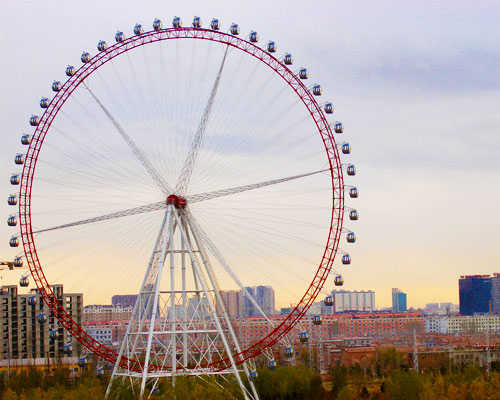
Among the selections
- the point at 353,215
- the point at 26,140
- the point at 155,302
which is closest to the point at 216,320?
the point at 155,302

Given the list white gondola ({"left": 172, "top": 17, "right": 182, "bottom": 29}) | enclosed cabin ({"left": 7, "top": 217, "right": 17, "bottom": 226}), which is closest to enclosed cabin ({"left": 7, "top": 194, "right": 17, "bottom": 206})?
enclosed cabin ({"left": 7, "top": 217, "right": 17, "bottom": 226})

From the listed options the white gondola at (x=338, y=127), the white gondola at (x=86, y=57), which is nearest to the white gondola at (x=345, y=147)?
the white gondola at (x=338, y=127)

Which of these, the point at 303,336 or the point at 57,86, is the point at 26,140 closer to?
the point at 57,86

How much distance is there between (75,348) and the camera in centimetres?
11775

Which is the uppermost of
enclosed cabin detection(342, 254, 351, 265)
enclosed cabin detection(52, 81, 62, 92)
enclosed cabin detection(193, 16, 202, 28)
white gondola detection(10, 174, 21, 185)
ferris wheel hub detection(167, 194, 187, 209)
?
enclosed cabin detection(193, 16, 202, 28)

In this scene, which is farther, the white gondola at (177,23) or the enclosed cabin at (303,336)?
the white gondola at (177,23)

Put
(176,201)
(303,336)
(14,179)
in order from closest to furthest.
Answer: (303,336), (176,201), (14,179)

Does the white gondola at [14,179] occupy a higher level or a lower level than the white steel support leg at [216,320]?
higher

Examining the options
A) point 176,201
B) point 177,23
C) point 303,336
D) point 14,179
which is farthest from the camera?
point 14,179

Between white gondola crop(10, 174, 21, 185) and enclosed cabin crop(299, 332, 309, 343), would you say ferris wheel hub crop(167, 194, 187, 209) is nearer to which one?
white gondola crop(10, 174, 21, 185)

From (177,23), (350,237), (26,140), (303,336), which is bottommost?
(303,336)

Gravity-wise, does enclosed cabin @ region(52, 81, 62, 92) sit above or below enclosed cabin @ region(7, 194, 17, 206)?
above

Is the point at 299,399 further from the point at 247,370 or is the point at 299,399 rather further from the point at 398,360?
the point at 398,360

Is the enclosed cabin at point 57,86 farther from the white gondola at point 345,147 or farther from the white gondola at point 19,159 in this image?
the white gondola at point 345,147
